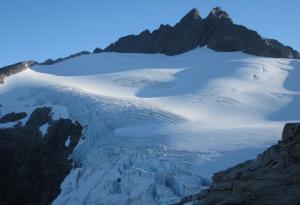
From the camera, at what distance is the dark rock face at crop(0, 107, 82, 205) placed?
3828 centimetres

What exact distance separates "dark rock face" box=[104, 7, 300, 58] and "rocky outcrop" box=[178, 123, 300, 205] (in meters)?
55.3

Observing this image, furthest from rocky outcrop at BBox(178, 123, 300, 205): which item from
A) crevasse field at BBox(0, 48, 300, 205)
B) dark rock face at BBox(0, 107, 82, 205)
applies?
dark rock face at BBox(0, 107, 82, 205)

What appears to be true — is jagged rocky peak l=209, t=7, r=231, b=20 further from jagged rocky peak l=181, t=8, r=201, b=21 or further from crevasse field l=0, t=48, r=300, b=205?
crevasse field l=0, t=48, r=300, b=205

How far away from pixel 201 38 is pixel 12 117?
135 feet

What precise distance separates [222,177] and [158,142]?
12299mm

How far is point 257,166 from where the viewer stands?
904 inches

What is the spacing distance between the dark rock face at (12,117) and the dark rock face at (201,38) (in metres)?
36.6

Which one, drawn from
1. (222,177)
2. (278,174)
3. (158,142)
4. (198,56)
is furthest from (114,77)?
(278,174)

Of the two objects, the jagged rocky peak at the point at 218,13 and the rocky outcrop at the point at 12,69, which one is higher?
the jagged rocky peak at the point at 218,13

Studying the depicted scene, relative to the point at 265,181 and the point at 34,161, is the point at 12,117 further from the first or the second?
the point at 265,181

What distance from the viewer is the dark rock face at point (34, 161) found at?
3828 centimetres

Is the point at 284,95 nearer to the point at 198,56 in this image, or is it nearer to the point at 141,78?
the point at 141,78

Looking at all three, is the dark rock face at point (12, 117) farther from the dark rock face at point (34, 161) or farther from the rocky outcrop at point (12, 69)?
the rocky outcrop at point (12, 69)

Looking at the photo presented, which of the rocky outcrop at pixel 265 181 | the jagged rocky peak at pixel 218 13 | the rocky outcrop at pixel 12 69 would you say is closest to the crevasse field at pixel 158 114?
the rocky outcrop at pixel 12 69
